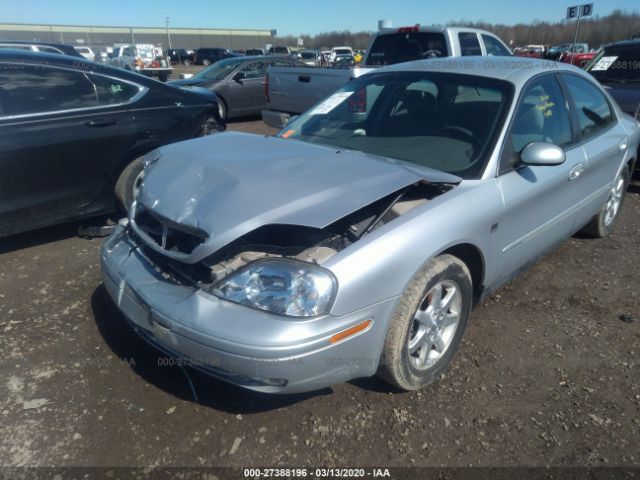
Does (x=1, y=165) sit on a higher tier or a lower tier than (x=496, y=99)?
lower

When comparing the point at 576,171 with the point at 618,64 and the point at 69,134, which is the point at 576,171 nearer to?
the point at 69,134

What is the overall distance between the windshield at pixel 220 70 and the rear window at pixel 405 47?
3924 millimetres

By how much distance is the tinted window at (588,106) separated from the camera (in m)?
3.54

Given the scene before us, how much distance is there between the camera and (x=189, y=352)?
205 cm

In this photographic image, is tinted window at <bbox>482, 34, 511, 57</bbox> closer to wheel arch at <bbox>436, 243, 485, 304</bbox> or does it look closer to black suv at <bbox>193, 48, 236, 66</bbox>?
wheel arch at <bbox>436, 243, 485, 304</bbox>

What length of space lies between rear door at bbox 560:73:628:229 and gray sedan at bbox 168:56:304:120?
320 inches

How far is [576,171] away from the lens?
10.9ft

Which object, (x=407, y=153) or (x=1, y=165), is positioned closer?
(x=407, y=153)

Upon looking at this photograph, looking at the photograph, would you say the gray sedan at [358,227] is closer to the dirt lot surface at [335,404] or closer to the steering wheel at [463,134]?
the steering wheel at [463,134]

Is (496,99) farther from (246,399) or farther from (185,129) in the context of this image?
(185,129)

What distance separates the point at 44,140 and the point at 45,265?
3.30 ft

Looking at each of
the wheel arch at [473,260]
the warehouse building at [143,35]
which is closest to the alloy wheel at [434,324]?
the wheel arch at [473,260]

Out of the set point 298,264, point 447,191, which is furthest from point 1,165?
point 447,191

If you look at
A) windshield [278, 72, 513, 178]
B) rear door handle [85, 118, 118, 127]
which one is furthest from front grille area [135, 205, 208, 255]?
rear door handle [85, 118, 118, 127]
